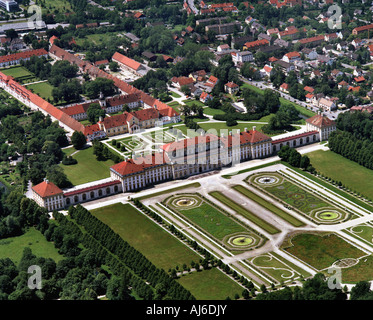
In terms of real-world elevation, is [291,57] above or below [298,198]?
above

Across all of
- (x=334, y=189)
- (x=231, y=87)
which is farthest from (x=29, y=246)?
(x=231, y=87)

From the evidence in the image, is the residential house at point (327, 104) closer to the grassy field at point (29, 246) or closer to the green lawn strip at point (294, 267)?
the green lawn strip at point (294, 267)

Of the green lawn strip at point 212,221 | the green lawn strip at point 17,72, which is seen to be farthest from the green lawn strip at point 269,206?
the green lawn strip at point 17,72

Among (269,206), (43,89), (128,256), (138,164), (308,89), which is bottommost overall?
(269,206)

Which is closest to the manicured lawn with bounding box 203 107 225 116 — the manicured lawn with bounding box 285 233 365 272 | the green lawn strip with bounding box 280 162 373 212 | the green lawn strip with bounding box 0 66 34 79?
the green lawn strip with bounding box 280 162 373 212

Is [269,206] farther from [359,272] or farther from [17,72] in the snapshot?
[17,72]

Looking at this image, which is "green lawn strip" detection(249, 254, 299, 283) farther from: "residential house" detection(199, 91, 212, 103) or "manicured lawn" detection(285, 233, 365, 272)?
"residential house" detection(199, 91, 212, 103)
